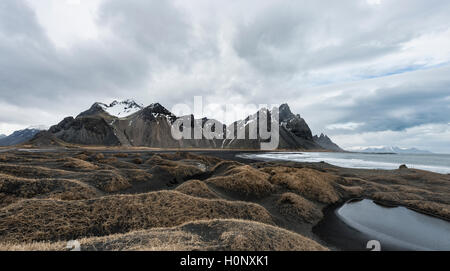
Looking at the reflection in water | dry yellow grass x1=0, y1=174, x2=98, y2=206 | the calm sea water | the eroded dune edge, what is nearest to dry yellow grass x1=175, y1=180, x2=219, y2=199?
the eroded dune edge

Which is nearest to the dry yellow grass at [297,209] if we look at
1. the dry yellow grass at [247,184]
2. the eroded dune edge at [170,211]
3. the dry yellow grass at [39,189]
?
the eroded dune edge at [170,211]

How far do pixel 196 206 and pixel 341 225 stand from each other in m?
9.61

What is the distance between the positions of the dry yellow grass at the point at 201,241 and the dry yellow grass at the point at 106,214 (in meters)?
1.30

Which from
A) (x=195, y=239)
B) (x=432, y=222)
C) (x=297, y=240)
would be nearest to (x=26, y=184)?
(x=195, y=239)

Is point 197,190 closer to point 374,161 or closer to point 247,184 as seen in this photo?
point 247,184

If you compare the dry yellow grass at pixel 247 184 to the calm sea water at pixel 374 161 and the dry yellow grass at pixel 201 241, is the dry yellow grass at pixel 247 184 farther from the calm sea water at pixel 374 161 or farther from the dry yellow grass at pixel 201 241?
the calm sea water at pixel 374 161

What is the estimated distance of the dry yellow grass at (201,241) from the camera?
16.9ft

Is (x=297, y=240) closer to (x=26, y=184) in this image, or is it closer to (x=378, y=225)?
(x=378, y=225)

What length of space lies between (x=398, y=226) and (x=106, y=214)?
58.9 ft

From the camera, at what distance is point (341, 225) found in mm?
10930

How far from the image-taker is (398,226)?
10914mm

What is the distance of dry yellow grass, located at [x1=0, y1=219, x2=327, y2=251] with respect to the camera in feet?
16.9

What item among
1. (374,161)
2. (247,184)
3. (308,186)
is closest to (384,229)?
(308,186)

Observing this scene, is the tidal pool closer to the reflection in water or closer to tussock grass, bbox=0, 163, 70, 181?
the reflection in water
